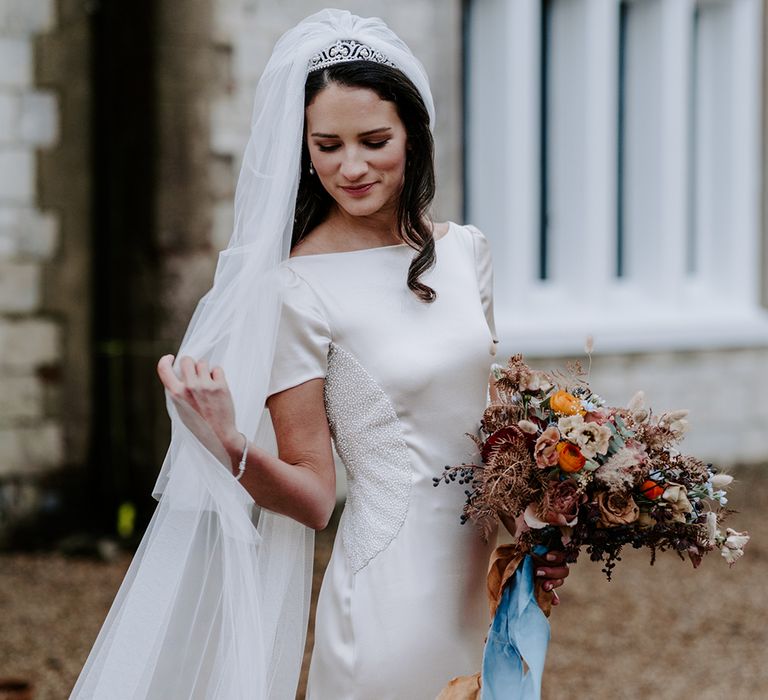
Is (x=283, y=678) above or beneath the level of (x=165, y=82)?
beneath

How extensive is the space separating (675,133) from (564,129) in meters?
0.87

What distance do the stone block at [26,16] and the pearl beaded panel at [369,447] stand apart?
5.17 m

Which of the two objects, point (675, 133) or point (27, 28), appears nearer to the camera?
point (27, 28)

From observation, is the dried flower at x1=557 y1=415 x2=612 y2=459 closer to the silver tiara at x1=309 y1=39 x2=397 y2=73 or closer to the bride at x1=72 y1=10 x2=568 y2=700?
the bride at x1=72 y1=10 x2=568 y2=700

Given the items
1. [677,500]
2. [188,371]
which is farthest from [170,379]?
[677,500]

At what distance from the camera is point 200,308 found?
100 inches

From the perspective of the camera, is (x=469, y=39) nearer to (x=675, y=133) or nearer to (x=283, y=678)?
(x=675, y=133)

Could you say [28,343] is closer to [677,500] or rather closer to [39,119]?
[39,119]

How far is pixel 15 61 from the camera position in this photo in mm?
6961

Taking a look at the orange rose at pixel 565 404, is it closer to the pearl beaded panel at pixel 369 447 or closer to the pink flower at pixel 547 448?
the pink flower at pixel 547 448

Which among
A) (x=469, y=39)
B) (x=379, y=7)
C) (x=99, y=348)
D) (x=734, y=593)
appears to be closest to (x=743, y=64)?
(x=469, y=39)

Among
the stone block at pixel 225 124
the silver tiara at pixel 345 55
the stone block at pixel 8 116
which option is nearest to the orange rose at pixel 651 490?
the silver tiara at pixel 345 55

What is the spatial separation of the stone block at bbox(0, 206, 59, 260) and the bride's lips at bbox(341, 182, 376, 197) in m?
4.93

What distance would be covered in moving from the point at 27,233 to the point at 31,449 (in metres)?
1.21
